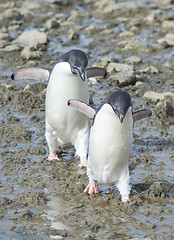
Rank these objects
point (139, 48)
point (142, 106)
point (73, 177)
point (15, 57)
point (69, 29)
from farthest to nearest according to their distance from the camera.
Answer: point (69, 29), point (139, 48), point (15, 57), point (142, 106), point (73, 177)

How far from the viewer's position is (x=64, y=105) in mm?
5617

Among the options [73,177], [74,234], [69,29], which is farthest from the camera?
[69,29]

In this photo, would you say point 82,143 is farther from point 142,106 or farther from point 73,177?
point 142,106

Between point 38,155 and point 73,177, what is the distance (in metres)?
0.73

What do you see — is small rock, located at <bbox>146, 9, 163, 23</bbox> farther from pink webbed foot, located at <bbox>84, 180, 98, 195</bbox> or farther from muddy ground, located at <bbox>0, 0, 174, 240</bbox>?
pink webbed foot, located at <bbox>84, 180, 98, 195</bbox>

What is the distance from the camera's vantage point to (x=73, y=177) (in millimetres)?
5484

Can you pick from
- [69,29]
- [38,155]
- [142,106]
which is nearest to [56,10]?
[69,29]

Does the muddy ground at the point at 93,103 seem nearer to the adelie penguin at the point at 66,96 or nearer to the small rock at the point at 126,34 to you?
the small rock at the point at 126,34

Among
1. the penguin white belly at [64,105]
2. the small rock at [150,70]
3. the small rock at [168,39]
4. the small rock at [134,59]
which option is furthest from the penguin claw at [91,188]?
the small rock at [168,39]

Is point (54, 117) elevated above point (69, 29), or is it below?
below

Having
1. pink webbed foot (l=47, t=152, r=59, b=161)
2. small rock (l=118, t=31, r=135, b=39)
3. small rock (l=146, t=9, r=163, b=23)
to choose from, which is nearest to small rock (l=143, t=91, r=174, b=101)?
pink webbed foot (l=47, t=152, r=59, b=161)

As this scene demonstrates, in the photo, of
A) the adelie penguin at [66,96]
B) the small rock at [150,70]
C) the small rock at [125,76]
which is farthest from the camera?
the small rock at [150,70]

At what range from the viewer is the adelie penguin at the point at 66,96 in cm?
538

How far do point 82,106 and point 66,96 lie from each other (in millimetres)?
519
